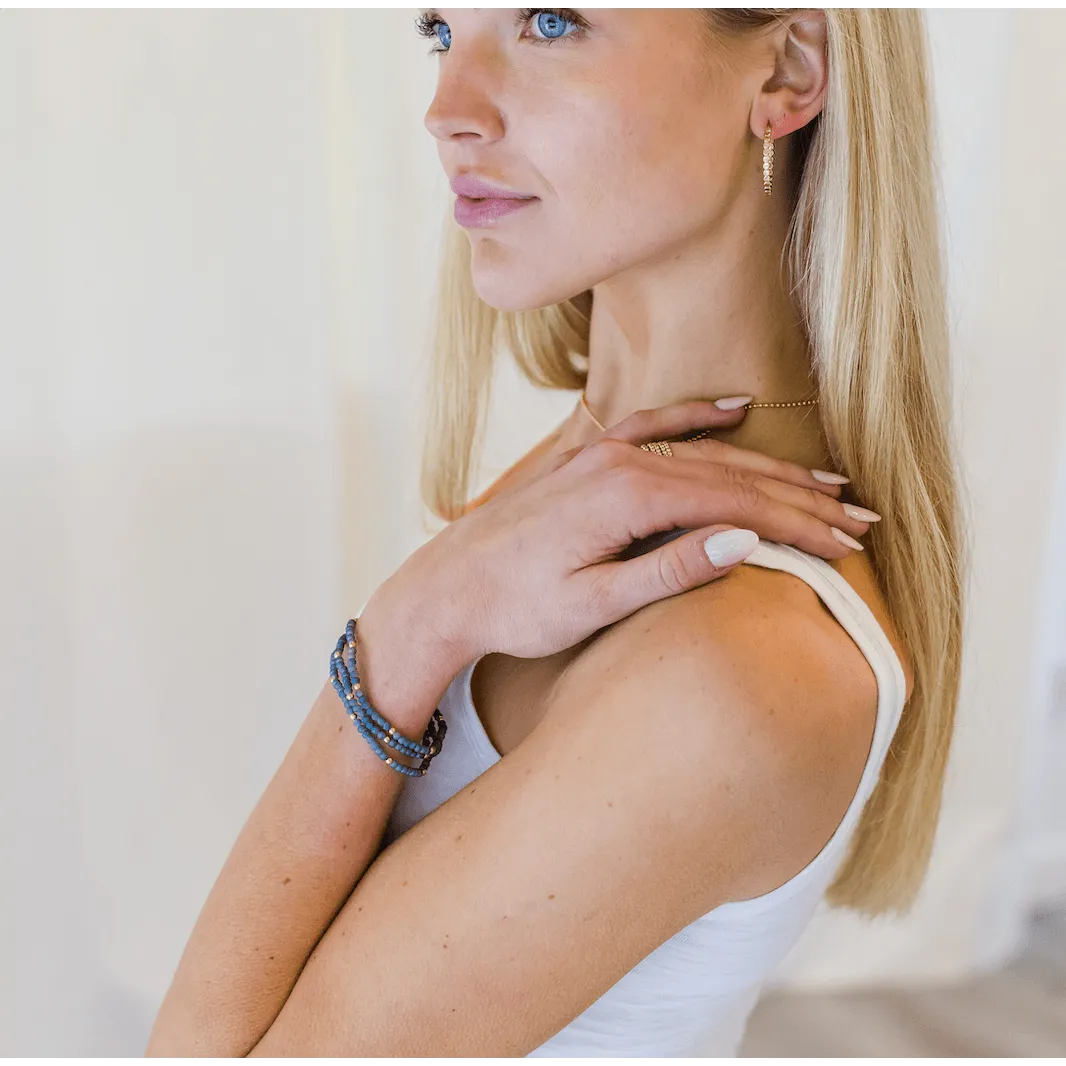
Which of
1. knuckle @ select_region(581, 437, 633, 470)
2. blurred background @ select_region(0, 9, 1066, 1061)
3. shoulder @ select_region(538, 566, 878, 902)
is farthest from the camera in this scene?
blurred background @ select_region(0, 9, 1066, 1061)

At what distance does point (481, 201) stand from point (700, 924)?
1.77ft

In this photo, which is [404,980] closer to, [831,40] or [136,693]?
[831,40]

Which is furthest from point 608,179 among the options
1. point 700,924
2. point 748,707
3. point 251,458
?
point 251,458

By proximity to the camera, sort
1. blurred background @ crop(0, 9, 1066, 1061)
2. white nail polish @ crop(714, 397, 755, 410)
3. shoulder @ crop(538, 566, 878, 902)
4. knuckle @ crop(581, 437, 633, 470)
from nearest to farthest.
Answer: shoulder @ crop(538, 566, 878, 902) < knuckle @ crop(581, 437, 633, 470) < white nail polish @ crop(714, 397, 755, 410) < blurred background @ crop(0, 9, 1066, 1061)

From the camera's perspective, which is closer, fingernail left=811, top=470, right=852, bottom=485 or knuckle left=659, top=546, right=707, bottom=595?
knuckle left=659, top=546, right=707, bottom=595

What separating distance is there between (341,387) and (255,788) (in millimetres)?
718

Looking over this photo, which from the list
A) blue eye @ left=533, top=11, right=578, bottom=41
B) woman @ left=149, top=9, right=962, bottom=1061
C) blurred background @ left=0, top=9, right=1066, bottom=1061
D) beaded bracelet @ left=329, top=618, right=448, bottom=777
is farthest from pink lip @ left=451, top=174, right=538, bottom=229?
blurred background @ left=0, top=9, right=1066, bottom=1061

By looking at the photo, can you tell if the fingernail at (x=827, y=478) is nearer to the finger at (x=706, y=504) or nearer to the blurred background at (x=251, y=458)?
the finger at (x=706, y=504)

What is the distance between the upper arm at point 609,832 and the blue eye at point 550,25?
393mm

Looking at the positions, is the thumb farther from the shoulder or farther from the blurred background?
the blurred background

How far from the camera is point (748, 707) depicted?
24.9 inches

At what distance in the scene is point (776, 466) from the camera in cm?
79

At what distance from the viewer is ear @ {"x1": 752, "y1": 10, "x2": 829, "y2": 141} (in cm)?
79

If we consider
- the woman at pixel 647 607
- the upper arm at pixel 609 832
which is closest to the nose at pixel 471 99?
the woman at pixel 647 607
